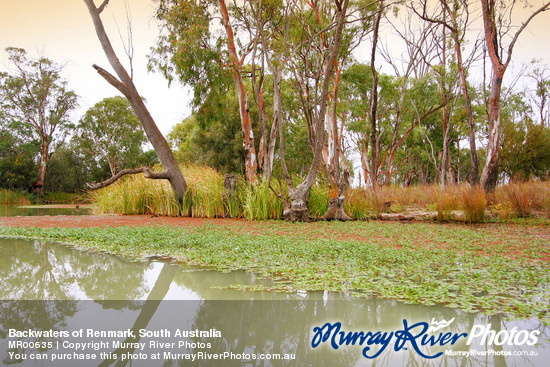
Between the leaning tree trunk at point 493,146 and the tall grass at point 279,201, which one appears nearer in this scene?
the tall grass at point 279,201

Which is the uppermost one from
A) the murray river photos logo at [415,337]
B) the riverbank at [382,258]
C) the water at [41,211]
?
the water at [41,211]

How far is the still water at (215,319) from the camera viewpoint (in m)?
1.80

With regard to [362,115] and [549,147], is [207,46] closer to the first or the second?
[362,115]

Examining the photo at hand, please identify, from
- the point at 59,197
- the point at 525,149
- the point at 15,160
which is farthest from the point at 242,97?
the point at 15,160

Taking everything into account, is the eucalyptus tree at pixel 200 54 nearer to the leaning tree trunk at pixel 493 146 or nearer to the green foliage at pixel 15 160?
the leaning tree trunk at pixel 493 146

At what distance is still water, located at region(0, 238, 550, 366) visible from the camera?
1801mm

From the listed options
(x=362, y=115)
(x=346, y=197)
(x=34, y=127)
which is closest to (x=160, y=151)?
(x=346, y=197)

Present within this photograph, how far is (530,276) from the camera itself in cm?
317

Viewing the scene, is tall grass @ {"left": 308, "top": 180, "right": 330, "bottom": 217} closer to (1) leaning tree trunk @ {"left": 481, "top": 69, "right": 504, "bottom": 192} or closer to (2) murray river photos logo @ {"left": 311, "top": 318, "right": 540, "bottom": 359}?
(1) leaning tree trunk @ {"left": 481, "top": 69, "right": 504, "bottom": 192}

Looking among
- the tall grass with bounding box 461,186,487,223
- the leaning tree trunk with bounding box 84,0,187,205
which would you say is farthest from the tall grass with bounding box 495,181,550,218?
the leaning tree trunk with bounding box 84,0,187,205

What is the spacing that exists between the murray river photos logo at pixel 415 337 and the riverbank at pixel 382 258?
271 millimetres

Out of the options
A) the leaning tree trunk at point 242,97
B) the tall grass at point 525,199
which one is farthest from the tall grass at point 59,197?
the tall grass at point 525,199

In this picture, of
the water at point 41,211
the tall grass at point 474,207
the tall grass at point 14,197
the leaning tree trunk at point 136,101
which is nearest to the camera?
the tall grass at point 474,207

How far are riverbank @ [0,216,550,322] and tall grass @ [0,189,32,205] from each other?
18328mm
